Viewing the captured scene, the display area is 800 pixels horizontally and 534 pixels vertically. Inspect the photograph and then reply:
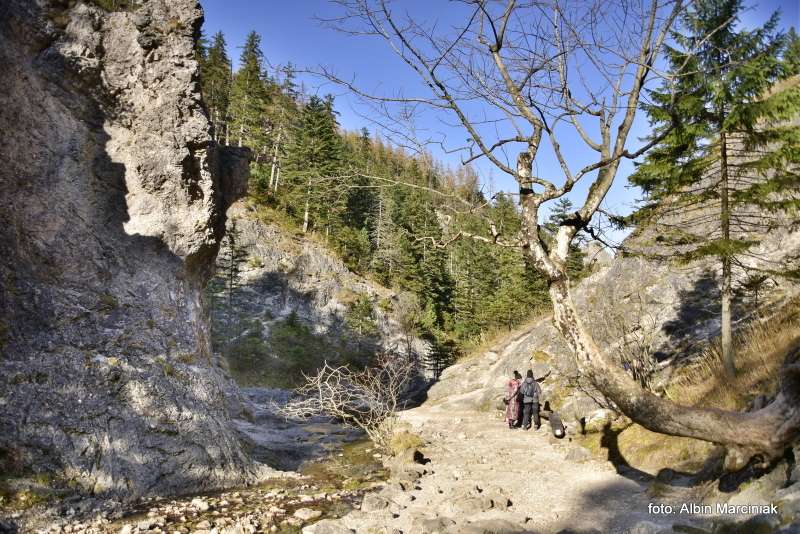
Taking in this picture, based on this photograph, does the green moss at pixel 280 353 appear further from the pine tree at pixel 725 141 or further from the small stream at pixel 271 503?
the pine tree at pixel 725 141

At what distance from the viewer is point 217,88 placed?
172 feet

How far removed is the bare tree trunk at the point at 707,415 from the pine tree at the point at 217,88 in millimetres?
49444

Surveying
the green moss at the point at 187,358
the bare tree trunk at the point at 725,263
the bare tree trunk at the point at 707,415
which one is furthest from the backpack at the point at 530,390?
the green moss at the point at 187,358

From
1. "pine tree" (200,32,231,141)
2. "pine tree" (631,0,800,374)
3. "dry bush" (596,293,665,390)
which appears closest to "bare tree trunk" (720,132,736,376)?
"pine tree" (631,0,800,374)

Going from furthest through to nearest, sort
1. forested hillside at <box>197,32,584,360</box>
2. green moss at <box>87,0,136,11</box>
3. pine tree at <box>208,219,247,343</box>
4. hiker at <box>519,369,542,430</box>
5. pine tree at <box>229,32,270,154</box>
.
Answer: pine tree at <box>229,32,270,154</box> → forested hillside at <box>197,32,584,360</box> → pine tree at <box>208,219,247,343</box> → hiker at <box>519,369,542,430</box> → green moss at <box>87,0,136,11</box>

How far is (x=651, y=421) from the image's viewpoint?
180 inches

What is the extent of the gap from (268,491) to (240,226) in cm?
3326

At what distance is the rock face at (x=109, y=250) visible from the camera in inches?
309

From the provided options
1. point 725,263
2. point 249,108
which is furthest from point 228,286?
point 725,263

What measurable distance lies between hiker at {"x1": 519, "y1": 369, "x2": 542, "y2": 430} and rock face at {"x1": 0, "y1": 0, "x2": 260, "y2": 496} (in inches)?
333

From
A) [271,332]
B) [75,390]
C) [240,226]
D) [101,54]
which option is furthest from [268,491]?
[240,226]

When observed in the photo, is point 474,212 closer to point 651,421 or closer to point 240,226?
point 651,421

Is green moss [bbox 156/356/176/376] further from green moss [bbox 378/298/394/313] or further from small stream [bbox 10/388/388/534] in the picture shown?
green moss [bbox 378/298/394/313]

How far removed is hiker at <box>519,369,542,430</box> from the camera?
45.3 ft
